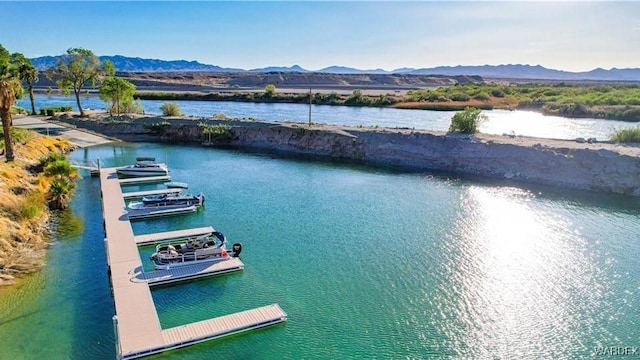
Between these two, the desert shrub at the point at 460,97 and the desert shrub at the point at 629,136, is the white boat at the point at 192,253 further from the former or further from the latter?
the desert shrub at the point at 460,97

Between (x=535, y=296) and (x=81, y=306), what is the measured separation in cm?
2215

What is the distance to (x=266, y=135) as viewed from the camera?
212 ft

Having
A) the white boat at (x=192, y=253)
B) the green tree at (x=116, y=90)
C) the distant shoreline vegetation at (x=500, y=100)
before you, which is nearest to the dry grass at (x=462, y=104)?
the distant shoreline vegetation at (x=500, y=100)

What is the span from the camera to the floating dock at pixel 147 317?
55.5ft

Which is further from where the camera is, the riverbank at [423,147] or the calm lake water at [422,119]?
the calm lake water at [422,119]

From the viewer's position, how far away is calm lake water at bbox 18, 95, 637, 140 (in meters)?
68.4

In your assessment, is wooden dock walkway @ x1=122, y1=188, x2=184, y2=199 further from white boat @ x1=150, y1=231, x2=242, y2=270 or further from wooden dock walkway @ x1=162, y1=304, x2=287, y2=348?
wooden dock walkway @ x1=162, y1=304, x2=287, y2=348

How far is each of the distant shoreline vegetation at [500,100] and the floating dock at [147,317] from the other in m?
85.4

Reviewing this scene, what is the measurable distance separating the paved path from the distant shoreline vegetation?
Result: 63125mm

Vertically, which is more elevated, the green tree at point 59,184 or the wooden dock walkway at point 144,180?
the green tree at point 59,184

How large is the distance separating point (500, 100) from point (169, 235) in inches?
4112

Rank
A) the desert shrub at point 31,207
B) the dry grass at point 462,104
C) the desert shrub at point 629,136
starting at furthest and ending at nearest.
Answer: the dry grass at point 462,104 < the desert shrub at point 629,136 < the desert shrub at point 31,207

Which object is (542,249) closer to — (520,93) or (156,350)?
(156,350)

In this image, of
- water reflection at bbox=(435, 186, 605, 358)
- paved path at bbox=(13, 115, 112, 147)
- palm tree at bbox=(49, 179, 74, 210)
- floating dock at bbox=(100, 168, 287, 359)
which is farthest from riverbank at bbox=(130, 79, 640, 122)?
floating dock at bbox=(100, 168, 287, 359)
